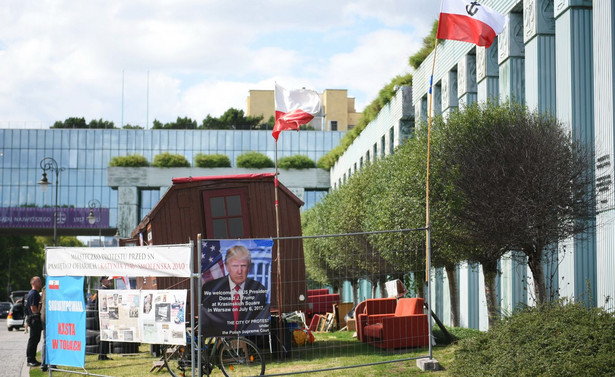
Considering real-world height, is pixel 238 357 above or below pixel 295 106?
below

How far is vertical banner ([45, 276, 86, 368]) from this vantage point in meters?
13.4

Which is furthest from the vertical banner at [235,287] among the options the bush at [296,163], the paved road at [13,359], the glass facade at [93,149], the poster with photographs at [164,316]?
the glass facade at [93,149]

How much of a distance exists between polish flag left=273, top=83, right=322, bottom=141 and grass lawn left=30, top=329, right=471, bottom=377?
451 centimetres

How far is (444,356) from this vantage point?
14.4 m

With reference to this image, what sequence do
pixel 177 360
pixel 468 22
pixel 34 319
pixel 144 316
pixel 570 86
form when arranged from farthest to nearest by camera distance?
pixel 570 86 → pixel 34 319 → pixel 468 22 → pixel 177 360 → pixel 144 316

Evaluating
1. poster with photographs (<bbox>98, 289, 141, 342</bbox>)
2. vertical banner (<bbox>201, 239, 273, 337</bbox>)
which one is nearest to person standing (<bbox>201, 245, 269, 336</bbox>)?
vertical banner (<bbox>201, 239, 273, 337</bbox>)

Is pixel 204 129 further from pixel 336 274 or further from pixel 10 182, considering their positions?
pixel 336 274

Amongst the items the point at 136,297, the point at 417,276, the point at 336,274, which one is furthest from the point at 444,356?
the point at 336,274

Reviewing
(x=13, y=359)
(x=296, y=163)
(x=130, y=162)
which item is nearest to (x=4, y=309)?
(x=130, y=162)

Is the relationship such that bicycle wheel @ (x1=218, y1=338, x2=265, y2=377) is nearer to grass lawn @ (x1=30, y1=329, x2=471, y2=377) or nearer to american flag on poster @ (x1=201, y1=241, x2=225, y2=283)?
grass lawn @ (x1=30, y1=329, x2=471, y2=377)

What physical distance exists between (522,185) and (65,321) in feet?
28.8

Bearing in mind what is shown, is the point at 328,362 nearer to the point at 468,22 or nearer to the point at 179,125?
the point at 468,22

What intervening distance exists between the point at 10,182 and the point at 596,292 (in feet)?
292

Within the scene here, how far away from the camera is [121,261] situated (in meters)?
12.9
